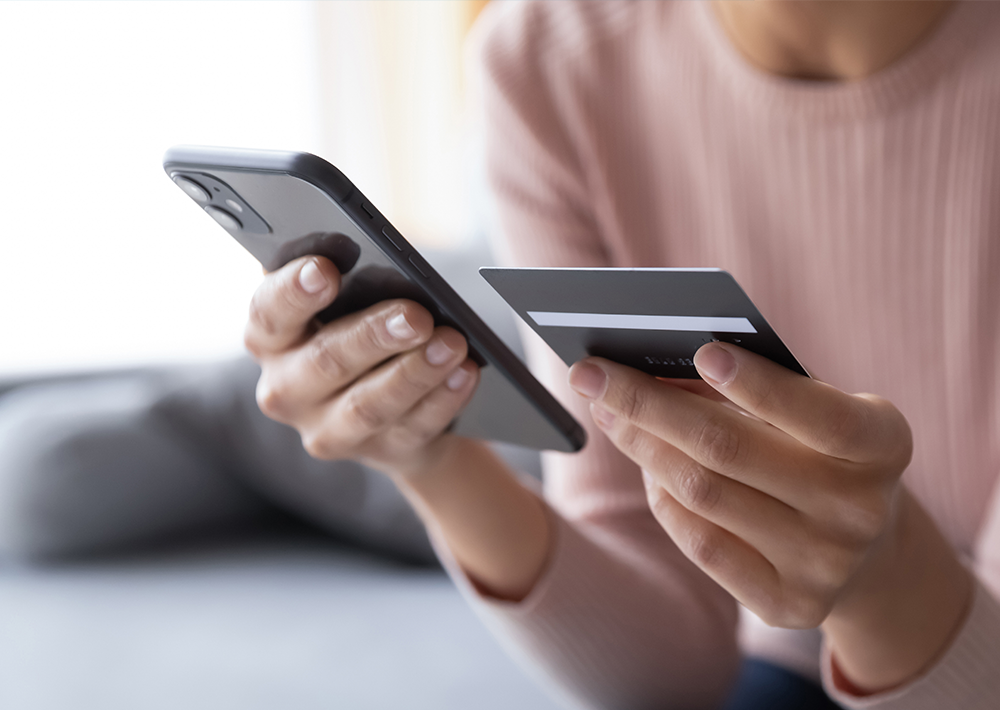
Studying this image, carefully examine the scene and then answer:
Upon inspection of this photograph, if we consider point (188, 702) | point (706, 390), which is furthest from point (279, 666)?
point (706, 390)

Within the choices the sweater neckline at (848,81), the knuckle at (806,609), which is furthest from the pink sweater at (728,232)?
the knuckle at (806,609)

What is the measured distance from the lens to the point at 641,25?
2.46 ft

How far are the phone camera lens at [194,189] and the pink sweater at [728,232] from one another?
1.06 feet

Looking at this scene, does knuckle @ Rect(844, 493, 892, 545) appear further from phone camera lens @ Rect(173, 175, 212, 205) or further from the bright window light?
the bright window light

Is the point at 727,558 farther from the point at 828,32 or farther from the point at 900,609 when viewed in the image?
the point at 828,32

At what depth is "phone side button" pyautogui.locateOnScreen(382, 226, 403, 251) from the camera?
0.43m

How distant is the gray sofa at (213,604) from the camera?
27.9 inches

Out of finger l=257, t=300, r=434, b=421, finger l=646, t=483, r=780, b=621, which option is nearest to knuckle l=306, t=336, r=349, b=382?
finger l=257, t=300, r=434, b=421

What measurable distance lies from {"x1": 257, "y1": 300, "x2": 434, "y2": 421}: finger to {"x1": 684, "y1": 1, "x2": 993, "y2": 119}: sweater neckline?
40 cm

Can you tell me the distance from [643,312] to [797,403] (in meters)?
0.08

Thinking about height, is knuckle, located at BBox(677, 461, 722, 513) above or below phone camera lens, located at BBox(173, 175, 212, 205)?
below

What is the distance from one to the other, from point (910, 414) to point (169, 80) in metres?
1.63

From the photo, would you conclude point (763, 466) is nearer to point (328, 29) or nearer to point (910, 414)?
point (910, 414)

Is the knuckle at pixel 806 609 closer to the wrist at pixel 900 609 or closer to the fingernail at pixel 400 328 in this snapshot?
the wrist at pixel 900 609
